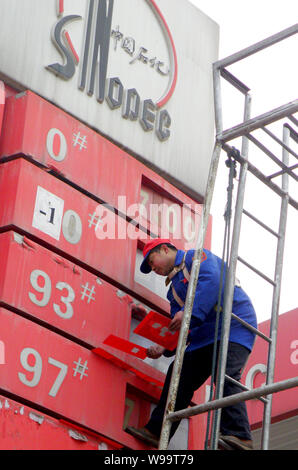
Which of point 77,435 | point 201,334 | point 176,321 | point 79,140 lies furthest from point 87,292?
point 79,140

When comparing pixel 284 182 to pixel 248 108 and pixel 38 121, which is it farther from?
pixel 38 121

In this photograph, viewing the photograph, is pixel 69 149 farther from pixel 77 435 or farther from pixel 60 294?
pixel 77 435

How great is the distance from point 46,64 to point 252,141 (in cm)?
283

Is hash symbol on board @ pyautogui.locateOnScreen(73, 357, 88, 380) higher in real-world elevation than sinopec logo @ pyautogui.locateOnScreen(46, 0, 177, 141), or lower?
lower

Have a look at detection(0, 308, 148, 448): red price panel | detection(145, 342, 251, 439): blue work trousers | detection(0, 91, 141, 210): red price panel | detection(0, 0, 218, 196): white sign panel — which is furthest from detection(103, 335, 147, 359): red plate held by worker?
detection(0, 0, 218, 196): white sign panel

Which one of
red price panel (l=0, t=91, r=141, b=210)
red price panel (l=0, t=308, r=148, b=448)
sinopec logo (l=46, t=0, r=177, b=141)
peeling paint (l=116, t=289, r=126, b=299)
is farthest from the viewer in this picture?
sinopec logo (l=46, t=0, r=177, b=141)

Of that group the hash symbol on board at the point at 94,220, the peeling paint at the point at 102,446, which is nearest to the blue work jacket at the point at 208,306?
the hash symbol on board at the point at 94,220

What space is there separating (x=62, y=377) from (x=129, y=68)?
3.89 metres

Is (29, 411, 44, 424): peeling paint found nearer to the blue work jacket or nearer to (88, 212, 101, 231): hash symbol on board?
the blue work jacket

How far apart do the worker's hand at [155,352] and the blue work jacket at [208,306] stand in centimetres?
50

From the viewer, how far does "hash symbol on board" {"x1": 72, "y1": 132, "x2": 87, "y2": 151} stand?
9906mm

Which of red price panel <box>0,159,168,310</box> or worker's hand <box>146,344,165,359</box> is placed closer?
red price panel <box>0,159,168,310</box>

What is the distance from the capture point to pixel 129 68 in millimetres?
11078

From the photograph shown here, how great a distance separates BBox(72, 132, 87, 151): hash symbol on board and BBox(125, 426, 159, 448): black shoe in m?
2.80
